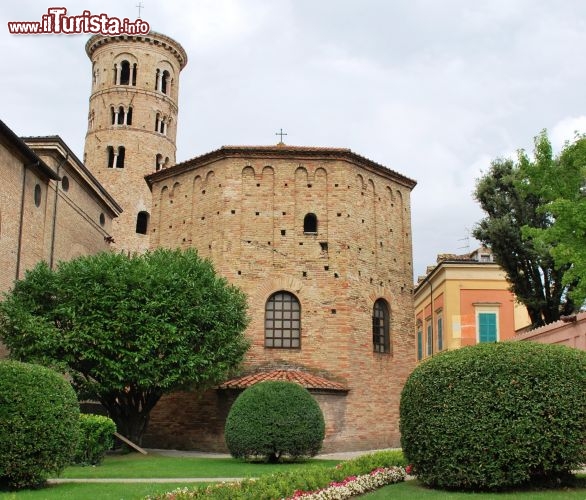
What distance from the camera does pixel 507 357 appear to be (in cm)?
1083

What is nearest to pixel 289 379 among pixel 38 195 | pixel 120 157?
pixel 38 195

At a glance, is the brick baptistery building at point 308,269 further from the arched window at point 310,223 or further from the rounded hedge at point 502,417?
the rounded hedge at point 502,417

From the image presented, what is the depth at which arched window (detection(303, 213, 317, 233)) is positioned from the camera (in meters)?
26.1

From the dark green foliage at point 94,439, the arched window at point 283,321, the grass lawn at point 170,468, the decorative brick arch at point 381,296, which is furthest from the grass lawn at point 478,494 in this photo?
the decorative brick arch at point 381,296

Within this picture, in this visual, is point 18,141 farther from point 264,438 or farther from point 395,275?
point 395,275

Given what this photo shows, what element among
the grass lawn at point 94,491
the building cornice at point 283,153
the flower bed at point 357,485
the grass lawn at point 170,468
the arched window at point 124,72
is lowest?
the grass lawn at point 170,468

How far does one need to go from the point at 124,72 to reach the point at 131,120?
425 centimetres

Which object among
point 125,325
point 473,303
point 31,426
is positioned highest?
point 473,303

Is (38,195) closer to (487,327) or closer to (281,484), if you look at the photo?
(281,484)

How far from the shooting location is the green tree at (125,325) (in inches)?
768

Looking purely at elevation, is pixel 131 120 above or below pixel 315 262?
above

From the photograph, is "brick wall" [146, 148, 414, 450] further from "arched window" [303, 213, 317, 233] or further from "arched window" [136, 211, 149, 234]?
"arched window" [136, 211, 149, 234]

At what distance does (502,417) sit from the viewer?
34.4 ft

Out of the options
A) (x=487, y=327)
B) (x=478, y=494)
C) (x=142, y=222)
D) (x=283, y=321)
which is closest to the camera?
(x=478, y=494)
